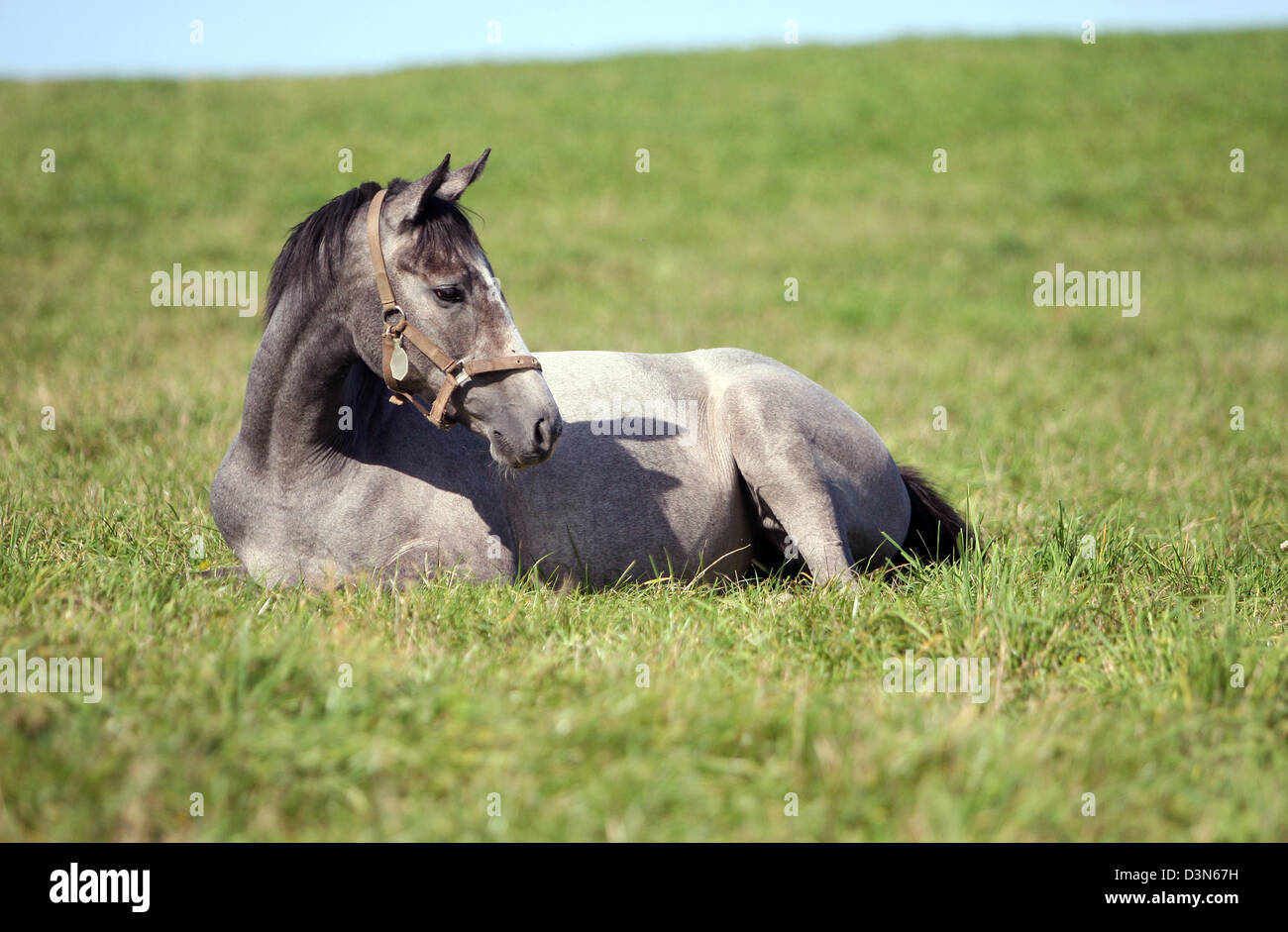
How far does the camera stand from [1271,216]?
800 inches

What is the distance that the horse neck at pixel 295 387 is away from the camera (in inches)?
157

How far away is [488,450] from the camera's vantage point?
4473 mm

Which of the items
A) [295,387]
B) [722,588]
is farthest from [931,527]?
[295,387]

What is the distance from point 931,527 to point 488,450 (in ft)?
8.46

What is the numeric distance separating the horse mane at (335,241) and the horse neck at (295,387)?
0.31 feet

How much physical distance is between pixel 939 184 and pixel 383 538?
2080 centimetres

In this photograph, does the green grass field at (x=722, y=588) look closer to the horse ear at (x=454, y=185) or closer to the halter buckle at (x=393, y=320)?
→ the horse ear at (x=454, y=185)

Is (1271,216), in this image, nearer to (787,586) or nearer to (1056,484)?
(1056,484)

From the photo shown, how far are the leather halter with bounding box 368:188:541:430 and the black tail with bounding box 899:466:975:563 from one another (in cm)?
267

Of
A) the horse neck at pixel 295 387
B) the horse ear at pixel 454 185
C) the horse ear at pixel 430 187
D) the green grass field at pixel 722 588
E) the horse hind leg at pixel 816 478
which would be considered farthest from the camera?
the horse hind leg at pixel 816 478

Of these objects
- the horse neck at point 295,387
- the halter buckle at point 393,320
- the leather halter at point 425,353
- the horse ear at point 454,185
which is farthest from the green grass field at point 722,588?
the halter buckle at point 393,320
